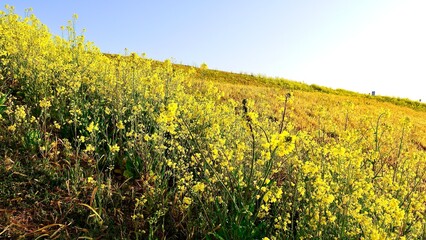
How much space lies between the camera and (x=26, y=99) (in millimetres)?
5473

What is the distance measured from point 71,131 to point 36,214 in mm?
1534

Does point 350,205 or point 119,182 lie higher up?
point 350,205

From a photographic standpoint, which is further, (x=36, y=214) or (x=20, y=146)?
(x=20, y=146)

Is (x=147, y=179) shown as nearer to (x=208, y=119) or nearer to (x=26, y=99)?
(x=208, y=119)

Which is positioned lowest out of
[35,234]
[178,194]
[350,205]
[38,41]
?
[35,234]

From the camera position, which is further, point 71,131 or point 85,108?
point 85,108

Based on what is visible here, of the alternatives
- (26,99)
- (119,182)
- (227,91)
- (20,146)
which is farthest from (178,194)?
(227,91)

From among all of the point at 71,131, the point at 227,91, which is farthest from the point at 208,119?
the point at 227,91

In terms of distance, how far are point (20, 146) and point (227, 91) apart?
8.19 metres

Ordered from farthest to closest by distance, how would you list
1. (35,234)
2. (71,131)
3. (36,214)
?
(71,131)
(36,214)
(35,234)

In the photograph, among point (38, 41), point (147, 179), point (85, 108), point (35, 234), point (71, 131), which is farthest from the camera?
point (38, 41)

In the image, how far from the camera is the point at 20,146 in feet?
14.7

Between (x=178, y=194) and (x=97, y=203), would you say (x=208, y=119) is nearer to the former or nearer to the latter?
(x=178, y=194)

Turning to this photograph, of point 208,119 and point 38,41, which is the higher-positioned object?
point 38,41
